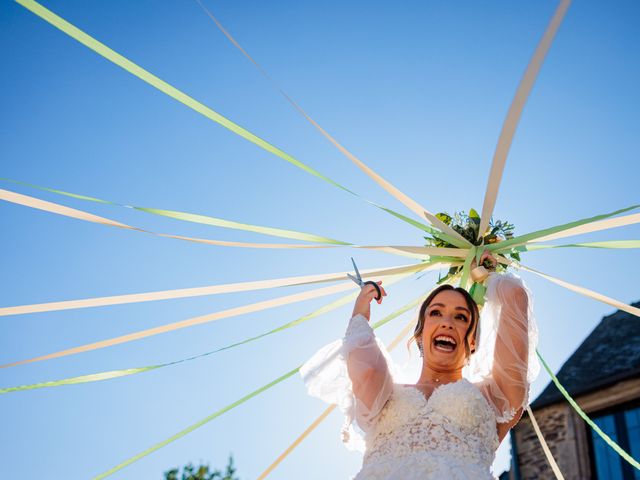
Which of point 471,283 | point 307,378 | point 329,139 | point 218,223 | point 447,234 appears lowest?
point 307,378

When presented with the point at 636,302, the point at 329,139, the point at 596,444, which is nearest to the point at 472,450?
the point at 329,139

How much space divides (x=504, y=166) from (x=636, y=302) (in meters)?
8.11

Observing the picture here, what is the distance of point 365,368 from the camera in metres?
2.30

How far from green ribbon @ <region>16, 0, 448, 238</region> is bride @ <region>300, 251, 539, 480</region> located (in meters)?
0.67

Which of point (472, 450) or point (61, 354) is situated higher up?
point (61, 354)

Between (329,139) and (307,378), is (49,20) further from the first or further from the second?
(307,378)

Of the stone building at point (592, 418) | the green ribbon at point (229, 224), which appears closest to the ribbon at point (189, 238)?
the green ribbon at point (229, 224)

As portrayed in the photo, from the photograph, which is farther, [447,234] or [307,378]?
[447,234]

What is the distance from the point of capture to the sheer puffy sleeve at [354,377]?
2301mm

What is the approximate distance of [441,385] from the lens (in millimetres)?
2359

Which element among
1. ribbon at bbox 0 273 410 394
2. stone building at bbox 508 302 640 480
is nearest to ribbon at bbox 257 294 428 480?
ribbon at bbox 0 273 410 394

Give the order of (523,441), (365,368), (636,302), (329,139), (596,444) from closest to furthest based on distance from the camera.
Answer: (365,368)
(329,139)
(596,444)
(523,441)
(636,302)

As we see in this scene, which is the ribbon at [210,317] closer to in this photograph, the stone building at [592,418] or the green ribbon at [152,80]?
the green ribbon at [152,80]

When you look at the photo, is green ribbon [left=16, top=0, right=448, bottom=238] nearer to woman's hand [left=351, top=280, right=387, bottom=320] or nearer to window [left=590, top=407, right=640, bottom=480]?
woman's hand [left=351, top=280, right=387, bottom=320]
